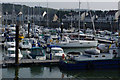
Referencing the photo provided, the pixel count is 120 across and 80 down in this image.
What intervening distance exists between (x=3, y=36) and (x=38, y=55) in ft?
60.4

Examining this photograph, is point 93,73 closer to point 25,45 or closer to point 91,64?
point 91,64

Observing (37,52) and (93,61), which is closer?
(93,61)

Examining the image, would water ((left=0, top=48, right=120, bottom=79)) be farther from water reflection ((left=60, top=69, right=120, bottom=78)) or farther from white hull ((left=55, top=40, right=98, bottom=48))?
white hull ((left=55, top=40, right=98, bottom=48))

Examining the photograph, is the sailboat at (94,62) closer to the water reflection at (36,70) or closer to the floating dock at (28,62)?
the floating dock at (28,62)

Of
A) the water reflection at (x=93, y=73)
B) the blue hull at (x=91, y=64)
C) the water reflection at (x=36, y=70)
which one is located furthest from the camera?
the blue hull at (x=91, y=64)

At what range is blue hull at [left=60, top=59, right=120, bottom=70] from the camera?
23203 millimetres

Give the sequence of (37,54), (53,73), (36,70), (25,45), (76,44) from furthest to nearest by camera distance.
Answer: (76,44), (25,45), (37,54), (36,70), (53,73)

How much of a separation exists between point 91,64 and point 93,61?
0.34 m

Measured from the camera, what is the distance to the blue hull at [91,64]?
23203 mm

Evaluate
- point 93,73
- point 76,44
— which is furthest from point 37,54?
point 76,44

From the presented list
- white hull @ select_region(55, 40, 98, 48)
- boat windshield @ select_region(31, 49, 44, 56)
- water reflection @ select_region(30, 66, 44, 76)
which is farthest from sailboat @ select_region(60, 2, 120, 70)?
white hull @ select_region(55, 40, 98, 48)

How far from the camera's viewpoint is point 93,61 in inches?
926

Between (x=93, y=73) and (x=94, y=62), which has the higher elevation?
(x=94, y=62)

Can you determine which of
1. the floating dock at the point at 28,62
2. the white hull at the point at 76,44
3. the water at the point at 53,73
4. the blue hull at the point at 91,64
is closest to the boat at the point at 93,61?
the blue hull at the point at 91,64
